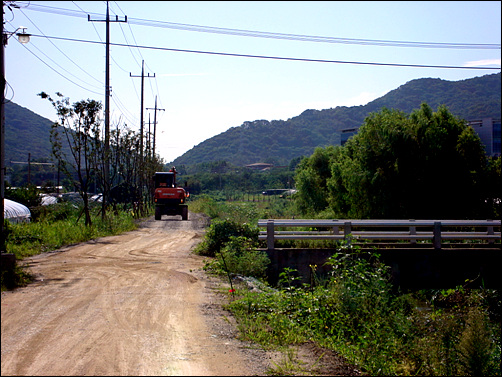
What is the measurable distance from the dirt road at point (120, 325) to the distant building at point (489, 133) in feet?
250

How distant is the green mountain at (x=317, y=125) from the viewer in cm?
15088

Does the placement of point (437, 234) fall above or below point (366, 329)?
above

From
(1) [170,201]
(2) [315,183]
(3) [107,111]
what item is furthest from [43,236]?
(2) [315,183]

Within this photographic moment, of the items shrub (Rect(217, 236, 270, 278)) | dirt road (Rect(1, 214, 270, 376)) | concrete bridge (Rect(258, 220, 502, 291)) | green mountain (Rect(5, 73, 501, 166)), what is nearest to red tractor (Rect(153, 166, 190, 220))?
concrete bridge (Rect(258, 220, 502, 291))

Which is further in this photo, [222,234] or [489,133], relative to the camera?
[489,133]

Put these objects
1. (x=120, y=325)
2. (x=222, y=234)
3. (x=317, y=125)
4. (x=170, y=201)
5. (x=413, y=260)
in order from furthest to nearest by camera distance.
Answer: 1. (x=317, y=125)
2. (x=170, y=201)
3. (x=222, y=234)
4. (x=413, y=260)
5. (x=120, y=325)

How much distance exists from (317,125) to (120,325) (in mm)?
167046

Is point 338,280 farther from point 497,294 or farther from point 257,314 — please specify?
point 497,294

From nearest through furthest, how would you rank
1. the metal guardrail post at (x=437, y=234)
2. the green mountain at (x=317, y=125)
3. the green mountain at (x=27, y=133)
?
the metal guardrail post at (x=437, y=234)
the green mountain at (x=27, y=133)
the green mountain at (x=317, y=125)

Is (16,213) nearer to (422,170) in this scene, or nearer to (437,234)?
(422,170)

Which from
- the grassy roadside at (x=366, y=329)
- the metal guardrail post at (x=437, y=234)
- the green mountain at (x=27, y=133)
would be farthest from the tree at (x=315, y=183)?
the grassy roadside at (x=366, y=329)

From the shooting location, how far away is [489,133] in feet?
256

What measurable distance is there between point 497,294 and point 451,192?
15229 millimetres

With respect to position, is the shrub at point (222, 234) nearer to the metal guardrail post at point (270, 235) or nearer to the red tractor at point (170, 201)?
the metal guardrail post at point (270, 235)
